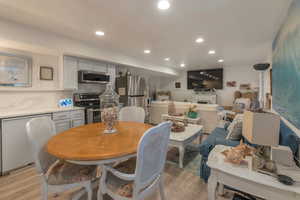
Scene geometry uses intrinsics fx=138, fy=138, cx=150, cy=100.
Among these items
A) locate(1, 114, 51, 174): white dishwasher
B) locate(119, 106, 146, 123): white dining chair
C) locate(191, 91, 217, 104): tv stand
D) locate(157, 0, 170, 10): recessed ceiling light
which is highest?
locate(157, 0, 170, 10): recessed ceiling light

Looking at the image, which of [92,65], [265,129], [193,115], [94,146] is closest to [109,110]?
[94,146]

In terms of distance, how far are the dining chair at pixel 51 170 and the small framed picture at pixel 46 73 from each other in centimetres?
186

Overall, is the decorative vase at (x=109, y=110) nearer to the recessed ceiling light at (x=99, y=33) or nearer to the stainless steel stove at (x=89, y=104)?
the recessed ceiling light at (x=99, y=33)

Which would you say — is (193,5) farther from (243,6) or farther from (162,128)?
(162,128)

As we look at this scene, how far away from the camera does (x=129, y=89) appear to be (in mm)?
4277

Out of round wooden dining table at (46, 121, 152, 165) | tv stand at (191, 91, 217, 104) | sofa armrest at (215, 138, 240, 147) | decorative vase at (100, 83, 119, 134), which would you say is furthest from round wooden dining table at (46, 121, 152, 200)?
tv stand at (191, 91, 217, 104)

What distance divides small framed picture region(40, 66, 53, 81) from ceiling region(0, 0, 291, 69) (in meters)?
0.78

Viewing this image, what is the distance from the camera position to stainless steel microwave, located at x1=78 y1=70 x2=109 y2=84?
3.32 metres

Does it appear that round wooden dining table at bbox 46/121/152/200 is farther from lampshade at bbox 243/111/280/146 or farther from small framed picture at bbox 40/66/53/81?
small framed picture at bbox 40/66/53/81

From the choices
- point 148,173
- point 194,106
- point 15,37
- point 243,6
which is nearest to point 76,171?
point 148,173

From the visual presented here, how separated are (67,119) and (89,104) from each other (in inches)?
29.1

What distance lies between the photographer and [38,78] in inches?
112

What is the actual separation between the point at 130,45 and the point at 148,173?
10.1 feet

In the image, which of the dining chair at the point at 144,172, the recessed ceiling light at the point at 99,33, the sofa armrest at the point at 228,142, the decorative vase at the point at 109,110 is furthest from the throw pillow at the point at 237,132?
the recessed ceiling light at the point at 99,33
